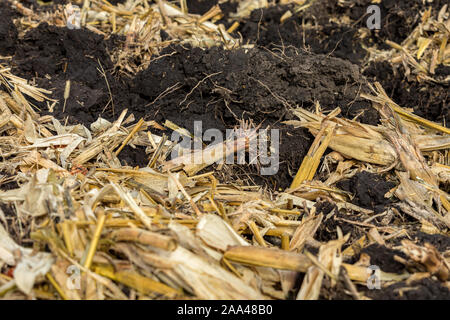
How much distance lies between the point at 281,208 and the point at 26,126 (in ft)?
5.96

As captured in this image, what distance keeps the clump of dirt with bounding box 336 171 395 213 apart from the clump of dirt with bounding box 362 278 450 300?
661mm

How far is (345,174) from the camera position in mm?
3078

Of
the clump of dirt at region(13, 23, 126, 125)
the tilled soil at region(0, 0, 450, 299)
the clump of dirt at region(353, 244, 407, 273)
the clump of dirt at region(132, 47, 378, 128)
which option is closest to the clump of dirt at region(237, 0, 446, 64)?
the tilled soil at region(0, 0, 450, 299)

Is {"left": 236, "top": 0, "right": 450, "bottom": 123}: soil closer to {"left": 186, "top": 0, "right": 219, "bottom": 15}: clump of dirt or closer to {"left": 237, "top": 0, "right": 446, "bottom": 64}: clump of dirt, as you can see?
{"left": 237, "top": 0, "right": 446, "bottom": 64}: clump of dirt

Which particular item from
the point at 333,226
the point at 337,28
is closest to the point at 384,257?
the point at 333,226

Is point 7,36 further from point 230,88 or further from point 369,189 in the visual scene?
point 369,189

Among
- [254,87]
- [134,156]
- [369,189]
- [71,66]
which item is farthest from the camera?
[71,66]

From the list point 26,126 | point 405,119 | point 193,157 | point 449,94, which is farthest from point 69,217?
point 449,94

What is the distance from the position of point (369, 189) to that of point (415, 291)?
34.8 inches

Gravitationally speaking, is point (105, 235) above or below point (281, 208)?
above

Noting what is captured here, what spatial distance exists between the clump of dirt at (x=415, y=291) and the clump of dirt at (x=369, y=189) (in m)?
0.66

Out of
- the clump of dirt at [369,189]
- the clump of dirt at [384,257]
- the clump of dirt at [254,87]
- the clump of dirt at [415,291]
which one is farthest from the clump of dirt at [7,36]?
the clump of dirt at [415,291]

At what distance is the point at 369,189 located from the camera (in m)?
Answer: 2.86
